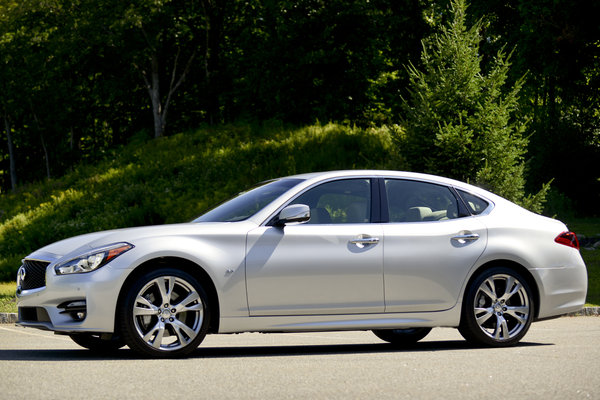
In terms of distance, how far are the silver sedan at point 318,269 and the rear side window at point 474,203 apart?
13 millimetres

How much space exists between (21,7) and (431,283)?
34551 mm

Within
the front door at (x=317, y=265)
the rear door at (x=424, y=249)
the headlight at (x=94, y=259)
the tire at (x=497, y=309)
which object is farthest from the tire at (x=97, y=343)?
the tire at (x=497, y=309)

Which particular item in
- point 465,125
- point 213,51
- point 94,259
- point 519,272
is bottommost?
point 519,272

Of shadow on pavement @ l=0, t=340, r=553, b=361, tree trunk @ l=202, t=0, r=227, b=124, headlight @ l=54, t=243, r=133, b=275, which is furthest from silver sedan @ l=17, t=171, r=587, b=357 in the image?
tree trunk @ l=202, t=0, r=227, b=124

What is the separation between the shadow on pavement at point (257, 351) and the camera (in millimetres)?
8656

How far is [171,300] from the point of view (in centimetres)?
812

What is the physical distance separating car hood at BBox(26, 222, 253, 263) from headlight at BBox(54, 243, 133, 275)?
2.2 inches

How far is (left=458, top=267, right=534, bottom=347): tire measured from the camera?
8969mm

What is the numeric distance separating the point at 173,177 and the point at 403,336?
2312 centimetres

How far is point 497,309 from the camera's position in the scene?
907 cm

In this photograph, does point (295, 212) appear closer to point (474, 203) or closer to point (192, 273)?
point (192, 273)

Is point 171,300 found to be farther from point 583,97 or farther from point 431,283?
point 583,97

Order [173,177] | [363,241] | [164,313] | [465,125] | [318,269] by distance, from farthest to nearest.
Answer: [173,177] → [465,125] → [363,241] → [318,269] → [164,313]

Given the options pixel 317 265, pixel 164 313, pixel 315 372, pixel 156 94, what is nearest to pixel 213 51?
pixel 156 94
